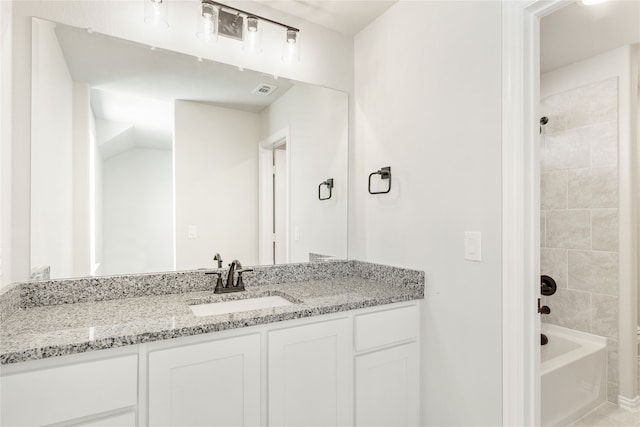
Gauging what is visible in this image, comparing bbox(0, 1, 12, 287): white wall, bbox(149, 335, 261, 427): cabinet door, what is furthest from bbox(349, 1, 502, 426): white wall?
bbox(0, 1, 12, 287): white wall

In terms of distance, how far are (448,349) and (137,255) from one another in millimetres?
1498

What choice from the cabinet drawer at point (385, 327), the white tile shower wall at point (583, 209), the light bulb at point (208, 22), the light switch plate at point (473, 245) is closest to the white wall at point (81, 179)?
the light bulb at point (208, 22)

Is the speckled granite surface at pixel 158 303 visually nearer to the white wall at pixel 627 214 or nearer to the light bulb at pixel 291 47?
the light bulb at pixel 291 47

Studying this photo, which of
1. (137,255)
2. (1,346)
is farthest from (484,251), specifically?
(1,346)

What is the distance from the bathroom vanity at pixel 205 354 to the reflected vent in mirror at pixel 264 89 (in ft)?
3.21

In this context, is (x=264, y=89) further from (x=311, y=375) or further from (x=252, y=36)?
(x=311, y=375)

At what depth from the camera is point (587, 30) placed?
208 centimetres

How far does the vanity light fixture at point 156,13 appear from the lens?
1550 mm

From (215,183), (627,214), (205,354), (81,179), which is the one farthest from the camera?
(627,214)

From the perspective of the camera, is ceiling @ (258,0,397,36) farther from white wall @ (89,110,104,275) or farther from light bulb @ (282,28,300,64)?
white wall @ (89,110,104,275)

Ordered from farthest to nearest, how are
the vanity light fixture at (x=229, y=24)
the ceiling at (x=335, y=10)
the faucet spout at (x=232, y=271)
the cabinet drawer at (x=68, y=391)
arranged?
the ceiling at (x=335, y=10) < the faucet spout at (x=232, y=271) < the vanity light fixture at (x=229, y=24) < the cabinet drawer at (x=68, y=391)

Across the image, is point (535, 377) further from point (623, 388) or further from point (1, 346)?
point (1, 346)

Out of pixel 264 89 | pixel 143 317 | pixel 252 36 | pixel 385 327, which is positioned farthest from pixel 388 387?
pixel 252 36

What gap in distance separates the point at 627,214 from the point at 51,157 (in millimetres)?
3232
